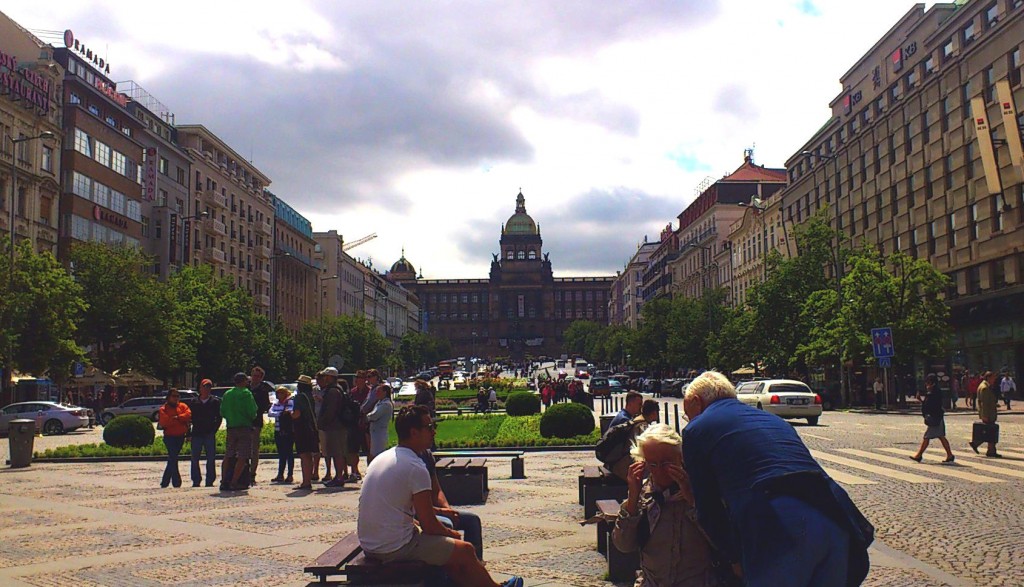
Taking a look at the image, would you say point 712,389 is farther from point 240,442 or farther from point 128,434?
point 128,434

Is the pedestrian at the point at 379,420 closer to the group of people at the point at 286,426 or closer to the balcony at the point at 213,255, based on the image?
the group of people at the point at 286,426

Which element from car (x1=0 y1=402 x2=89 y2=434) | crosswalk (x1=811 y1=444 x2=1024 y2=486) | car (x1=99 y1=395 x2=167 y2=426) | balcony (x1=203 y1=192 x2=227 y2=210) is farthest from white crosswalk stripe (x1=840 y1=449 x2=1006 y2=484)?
balcony (x1=203 y1=192 x2=227 y2=210)

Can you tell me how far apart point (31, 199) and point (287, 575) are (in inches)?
1900

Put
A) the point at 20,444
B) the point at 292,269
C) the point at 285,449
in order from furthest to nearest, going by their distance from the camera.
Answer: the point at 292,269 → the point at 20,444 → the point at 285,449

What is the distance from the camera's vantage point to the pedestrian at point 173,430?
51.7 ft

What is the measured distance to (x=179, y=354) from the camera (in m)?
52.5

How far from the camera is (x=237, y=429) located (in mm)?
15047

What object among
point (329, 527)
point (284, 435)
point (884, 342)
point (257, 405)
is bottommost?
point (329, 527)

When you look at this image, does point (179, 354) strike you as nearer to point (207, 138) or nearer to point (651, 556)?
point (207, 138)

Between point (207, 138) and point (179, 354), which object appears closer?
point (179, 354)

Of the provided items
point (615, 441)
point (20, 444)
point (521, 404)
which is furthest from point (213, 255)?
point (615, 441)

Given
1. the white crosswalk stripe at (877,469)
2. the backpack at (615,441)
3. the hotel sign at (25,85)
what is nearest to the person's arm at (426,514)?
the backpack at (615,441)

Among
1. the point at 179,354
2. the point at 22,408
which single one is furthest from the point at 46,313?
the point at 179,354

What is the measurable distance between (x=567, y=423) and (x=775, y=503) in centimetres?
2038
